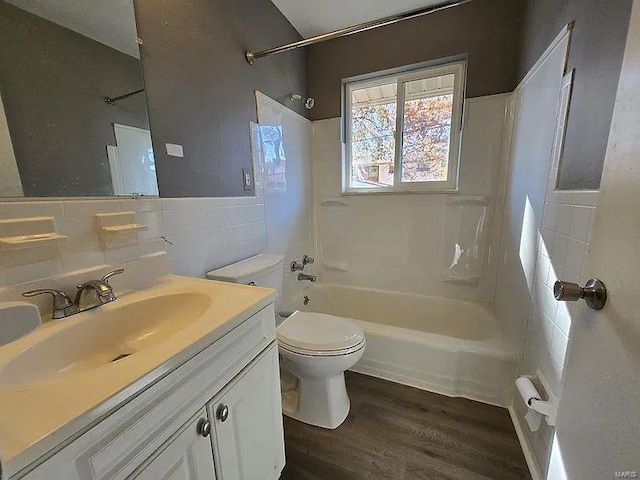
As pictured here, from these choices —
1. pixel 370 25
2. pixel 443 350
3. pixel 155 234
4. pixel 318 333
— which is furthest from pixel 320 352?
pixel 370 25

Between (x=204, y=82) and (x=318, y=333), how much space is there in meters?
1.37

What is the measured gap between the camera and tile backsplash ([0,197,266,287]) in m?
0.71

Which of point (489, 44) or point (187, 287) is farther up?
point (489, 44)

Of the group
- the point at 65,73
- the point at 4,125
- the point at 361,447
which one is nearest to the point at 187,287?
the point at 4,125

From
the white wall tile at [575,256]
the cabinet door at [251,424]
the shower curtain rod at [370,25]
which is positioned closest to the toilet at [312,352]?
the cabinet door at [251,424]

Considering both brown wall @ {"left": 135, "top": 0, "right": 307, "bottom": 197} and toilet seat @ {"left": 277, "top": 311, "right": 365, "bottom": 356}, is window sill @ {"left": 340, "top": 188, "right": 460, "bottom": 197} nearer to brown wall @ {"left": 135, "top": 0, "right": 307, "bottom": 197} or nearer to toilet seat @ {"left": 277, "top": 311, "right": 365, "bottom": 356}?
brown wall @ {"left": 135, "top": 0, "right": 307, "bottom": 197}

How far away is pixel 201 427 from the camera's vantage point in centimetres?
63

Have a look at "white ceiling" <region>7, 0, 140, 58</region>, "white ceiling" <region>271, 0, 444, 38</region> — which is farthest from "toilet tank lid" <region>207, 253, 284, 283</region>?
"white ceiling" <region>271, 0, 444, 38</region>

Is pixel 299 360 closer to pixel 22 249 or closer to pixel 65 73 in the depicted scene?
pixel 22 249

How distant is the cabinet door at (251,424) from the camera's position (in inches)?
27.7

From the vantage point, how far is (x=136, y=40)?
3.24 feet

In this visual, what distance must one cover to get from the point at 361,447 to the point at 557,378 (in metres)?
0.86

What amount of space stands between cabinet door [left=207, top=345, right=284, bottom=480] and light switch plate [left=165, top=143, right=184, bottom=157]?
0.90 metres

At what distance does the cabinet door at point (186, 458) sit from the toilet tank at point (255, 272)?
662 mm
